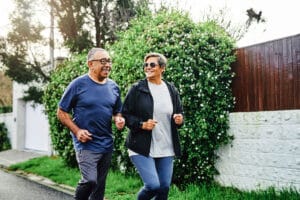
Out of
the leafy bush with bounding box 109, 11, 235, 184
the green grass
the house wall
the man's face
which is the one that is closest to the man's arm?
the man's face

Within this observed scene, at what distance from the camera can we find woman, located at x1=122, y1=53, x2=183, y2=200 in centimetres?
475

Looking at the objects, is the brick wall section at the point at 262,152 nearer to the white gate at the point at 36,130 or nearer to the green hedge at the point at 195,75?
the green hedge at the point at 195,75

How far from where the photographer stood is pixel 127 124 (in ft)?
16.0

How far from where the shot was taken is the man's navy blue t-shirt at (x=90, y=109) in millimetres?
4859

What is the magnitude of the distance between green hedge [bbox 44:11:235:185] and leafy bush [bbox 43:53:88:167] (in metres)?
3.16

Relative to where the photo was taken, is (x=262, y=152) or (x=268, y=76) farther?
(x=268, y=76)

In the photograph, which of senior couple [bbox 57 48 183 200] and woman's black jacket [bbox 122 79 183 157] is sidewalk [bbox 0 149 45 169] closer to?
senior couple [bbox 57 48 183 200]

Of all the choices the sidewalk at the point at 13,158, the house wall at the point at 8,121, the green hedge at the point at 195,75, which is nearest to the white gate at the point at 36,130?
the sidewalk at the point at 13,158

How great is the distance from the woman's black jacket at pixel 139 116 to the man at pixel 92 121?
0.12 metres

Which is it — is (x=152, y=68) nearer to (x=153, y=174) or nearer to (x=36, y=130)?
(x=153, y=174)

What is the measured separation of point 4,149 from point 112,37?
35.8 ft

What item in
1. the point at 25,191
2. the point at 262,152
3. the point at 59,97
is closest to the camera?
the point at 262,152

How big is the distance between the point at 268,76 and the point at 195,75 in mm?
1186

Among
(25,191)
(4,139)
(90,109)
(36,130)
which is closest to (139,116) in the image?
(90,109)
